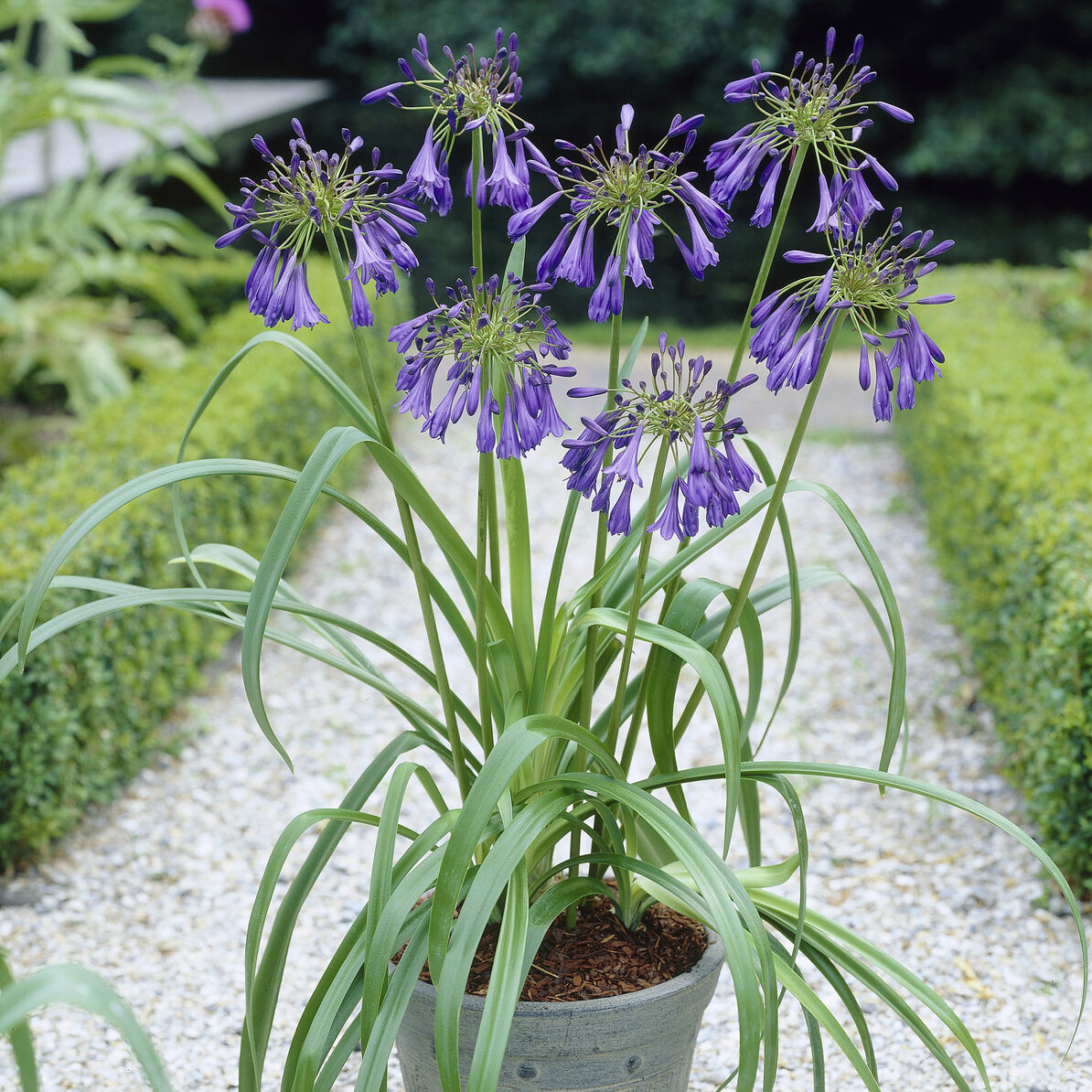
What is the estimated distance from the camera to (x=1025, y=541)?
3020 mm

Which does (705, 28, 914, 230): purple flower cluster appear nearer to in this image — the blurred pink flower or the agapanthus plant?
the agapanthus plant

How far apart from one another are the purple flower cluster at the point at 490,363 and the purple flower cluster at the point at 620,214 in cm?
6

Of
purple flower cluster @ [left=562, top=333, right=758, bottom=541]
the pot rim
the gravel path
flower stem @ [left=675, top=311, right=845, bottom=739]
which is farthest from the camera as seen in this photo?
the gravel path

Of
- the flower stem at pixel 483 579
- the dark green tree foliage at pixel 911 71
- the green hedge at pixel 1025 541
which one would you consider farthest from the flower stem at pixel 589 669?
the dark green tree foliage at pixel 911 71

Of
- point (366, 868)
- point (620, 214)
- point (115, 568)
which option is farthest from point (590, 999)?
point (115, 568)

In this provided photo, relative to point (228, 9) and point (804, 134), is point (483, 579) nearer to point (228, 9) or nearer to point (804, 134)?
point (804, 134)

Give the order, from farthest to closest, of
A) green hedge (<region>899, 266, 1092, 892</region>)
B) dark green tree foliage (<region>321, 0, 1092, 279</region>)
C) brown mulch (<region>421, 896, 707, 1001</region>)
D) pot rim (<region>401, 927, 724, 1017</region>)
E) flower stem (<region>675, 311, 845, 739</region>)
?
dark green tree foliage (<region>321, 0, 1092, 279</region>) < green hedge (<region>899, 266, 1092, 892</region>) < brown mulch (<region>421, 896, 707, 1001</region>) < pot rim (<region>401, 927, 724, 1017</region>) < flower stem (<region>675, 311, 845, 739</region>)

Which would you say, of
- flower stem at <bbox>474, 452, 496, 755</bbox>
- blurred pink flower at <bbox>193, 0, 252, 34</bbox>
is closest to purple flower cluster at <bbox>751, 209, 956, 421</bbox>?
flower stem at <bbox>474, 452, 496, 755</bbox>

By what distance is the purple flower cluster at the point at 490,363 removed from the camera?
1.28 meters

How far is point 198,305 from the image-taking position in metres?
6.97

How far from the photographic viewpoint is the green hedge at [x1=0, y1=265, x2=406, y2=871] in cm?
257

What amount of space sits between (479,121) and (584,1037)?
1.15m

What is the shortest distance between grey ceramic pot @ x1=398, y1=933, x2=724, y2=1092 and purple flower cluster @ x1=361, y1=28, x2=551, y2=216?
3.32 feet

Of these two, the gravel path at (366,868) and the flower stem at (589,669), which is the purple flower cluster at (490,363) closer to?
the flower stem at (589,669)
